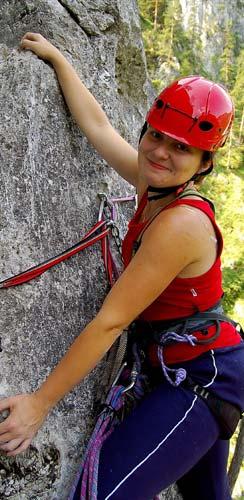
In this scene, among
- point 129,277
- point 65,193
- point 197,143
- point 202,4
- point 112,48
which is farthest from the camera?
point 202,4

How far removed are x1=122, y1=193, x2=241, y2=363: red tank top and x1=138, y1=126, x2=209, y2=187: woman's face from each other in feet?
0.48

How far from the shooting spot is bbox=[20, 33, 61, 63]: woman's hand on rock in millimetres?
2939

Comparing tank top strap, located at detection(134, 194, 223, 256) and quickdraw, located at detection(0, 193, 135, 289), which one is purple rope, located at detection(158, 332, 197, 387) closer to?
tank top strap, located at detection(134, 194, 223, 256)

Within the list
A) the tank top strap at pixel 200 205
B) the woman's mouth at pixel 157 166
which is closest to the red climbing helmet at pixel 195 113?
the woman's mouth at pixel 157 166

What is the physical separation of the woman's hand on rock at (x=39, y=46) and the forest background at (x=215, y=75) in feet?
89.7

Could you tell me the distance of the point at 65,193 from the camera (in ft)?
9.61

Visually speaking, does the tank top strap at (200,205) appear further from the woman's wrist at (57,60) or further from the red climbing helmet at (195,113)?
the woman's wrist at (57,60)

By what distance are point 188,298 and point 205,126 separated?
85 centimetres

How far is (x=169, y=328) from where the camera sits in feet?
8.46

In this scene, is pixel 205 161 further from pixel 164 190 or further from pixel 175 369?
pixel 175 369

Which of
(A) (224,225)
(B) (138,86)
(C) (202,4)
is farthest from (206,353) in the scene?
(C) (202,4)

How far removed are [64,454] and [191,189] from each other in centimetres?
150

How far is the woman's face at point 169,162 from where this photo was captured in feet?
7.88

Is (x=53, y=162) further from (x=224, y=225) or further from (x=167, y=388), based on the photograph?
(x=224, y=225)
